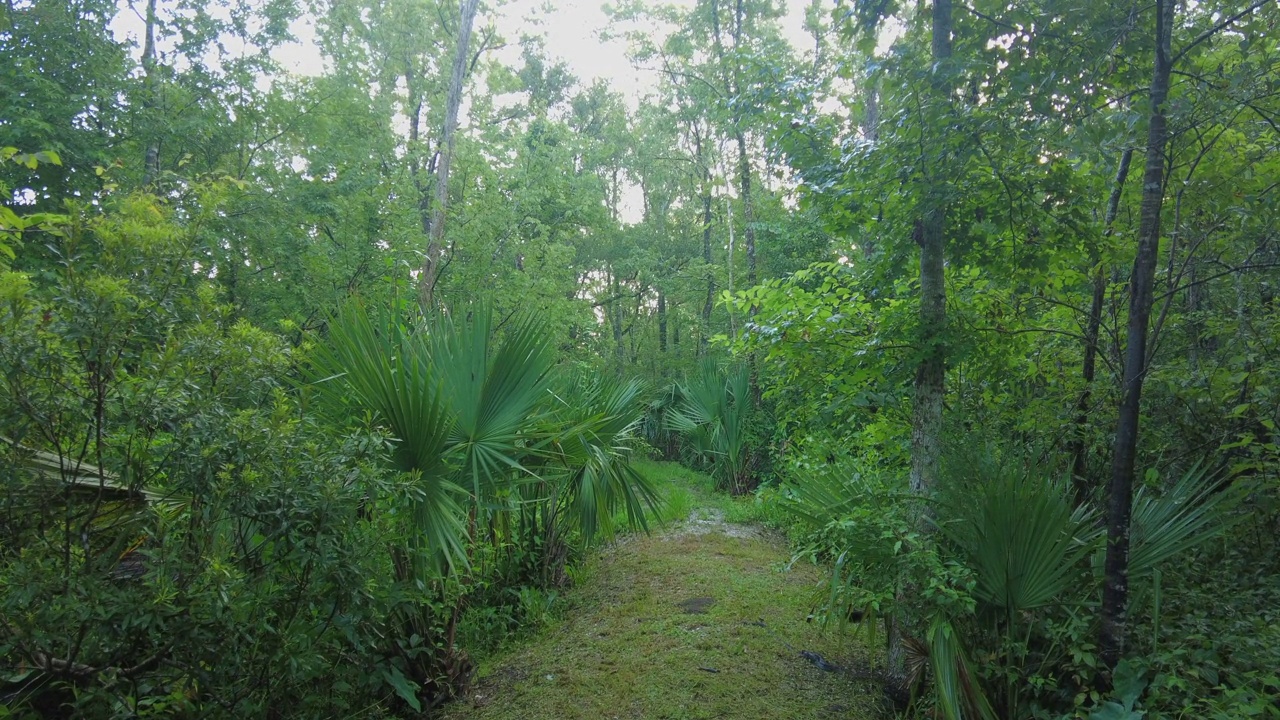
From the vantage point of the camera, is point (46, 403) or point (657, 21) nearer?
point (46, 403)

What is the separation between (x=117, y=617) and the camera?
263 centimetres

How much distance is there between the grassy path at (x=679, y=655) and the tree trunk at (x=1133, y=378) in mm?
1531

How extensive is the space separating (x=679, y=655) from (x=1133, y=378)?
3359mm

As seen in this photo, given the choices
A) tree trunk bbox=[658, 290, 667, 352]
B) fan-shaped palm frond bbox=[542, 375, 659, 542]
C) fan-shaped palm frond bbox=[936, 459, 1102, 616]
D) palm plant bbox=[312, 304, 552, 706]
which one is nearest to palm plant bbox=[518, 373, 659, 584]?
fan-shaped palm frond bbox=[542, 375, 659, 542]

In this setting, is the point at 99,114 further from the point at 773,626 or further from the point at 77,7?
the point at 773,626

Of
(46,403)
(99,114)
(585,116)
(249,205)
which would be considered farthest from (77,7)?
(585,116)

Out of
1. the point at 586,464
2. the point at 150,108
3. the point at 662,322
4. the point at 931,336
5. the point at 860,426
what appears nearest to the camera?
the point at 931,336

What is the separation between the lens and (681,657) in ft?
15.7

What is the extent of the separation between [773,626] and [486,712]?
2.31 m

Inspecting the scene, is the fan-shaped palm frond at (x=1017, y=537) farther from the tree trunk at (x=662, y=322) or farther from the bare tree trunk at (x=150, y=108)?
the tree trunk at (x=662, y=322)

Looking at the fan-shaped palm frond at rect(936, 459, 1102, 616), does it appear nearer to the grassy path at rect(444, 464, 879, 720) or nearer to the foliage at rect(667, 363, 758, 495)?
the grassy path at rect(444, 464, 879, 720)

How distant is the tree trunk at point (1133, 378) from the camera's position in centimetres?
324

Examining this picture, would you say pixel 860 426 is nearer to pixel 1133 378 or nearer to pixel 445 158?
pixel 1133 378

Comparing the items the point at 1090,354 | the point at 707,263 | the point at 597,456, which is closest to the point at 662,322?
the point at 707,263
